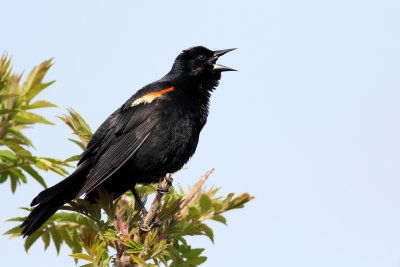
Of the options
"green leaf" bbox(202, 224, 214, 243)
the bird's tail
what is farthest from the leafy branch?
"green leaf" bbox(202, 224, 214, 243)

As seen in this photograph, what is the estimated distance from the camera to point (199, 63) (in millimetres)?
4469

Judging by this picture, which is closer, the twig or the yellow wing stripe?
the twig

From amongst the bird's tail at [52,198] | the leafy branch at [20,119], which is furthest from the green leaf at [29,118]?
the bird's tail at [52,198]

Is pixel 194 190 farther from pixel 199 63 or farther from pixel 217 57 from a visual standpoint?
pixel 217 57

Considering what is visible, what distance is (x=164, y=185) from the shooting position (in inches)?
104

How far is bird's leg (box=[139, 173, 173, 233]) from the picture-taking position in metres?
2.41

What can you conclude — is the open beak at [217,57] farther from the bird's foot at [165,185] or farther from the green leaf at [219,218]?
the green leaf at [219,218]

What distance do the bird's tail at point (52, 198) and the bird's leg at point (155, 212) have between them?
0.48m

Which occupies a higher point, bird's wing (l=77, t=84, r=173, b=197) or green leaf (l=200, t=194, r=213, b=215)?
bird's wing (l=77, t=84, r=173, b=197)

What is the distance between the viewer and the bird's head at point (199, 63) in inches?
172

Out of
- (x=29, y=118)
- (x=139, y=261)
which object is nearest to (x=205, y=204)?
(x=139, y=261)

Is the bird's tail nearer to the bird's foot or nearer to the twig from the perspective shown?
the bird's foot

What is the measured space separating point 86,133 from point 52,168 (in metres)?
1.00

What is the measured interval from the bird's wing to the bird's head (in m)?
0.48
